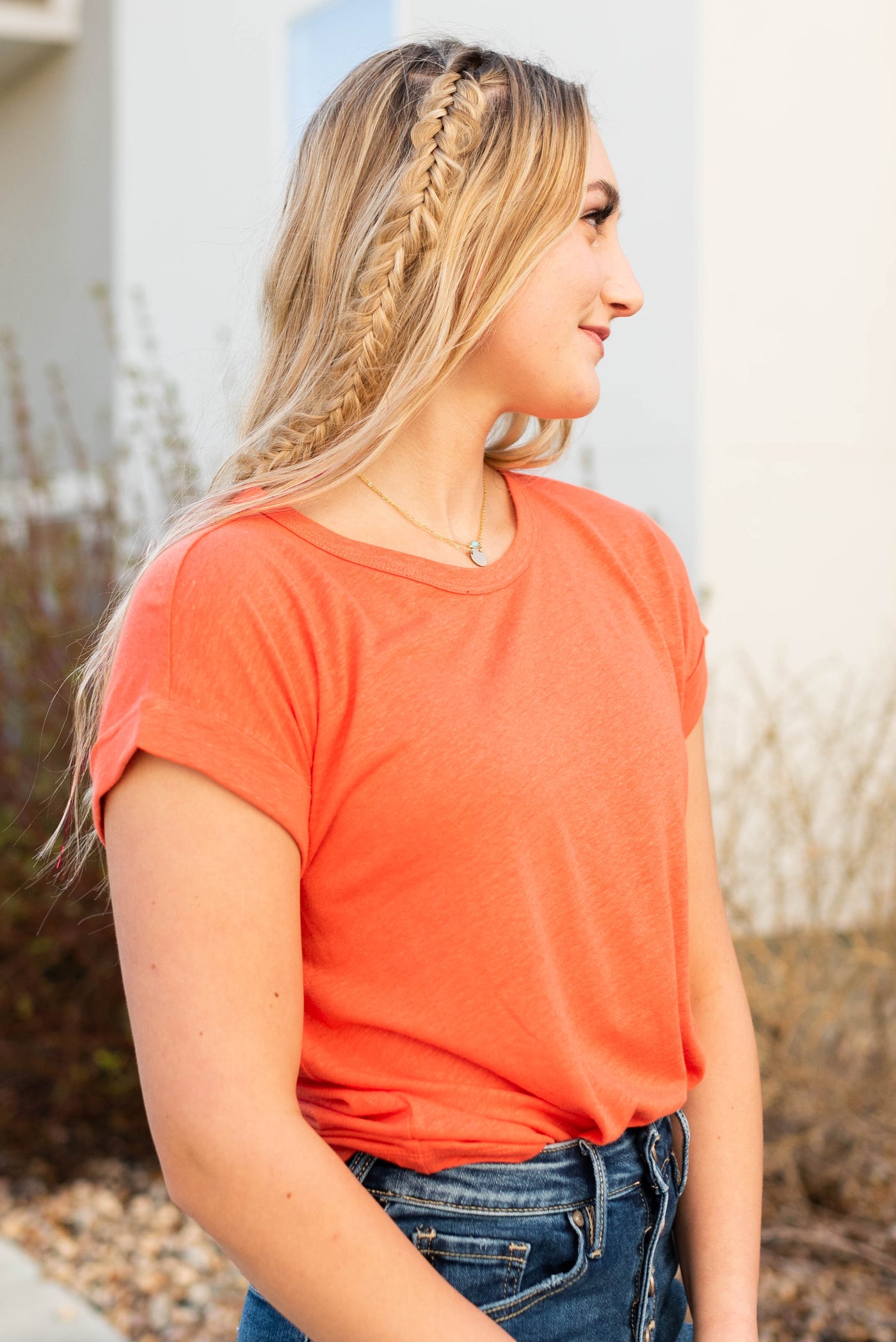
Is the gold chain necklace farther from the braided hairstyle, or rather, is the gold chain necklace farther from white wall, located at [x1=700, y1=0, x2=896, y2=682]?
white wall, located at [x1=700, y1=0, x2=896, y2=682]

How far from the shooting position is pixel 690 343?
13.8ft

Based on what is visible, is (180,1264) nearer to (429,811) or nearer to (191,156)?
(429,811)

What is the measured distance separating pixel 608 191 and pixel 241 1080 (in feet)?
3.26

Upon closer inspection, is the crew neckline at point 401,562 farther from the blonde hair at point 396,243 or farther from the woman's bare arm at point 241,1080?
the woman's bare arm at point 241,1080

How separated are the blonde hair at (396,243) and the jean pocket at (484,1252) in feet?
1.67

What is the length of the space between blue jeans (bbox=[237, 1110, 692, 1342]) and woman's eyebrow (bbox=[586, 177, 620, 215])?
0.98 meters

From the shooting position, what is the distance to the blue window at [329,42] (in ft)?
18.1

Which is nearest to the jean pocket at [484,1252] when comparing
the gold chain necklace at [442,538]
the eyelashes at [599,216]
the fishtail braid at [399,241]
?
the gold chain necklace at [442,538]

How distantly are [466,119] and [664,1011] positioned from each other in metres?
0.93

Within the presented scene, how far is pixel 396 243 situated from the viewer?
4.57ft

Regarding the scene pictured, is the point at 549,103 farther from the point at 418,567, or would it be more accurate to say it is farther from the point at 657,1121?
the point at 657,1121

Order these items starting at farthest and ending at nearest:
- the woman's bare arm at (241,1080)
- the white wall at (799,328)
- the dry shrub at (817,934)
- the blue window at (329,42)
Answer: the blue window at (329,42) → the white wall at (799,328) → the dry shrub at (817,934) → the woman's bare arm at (241,1080)

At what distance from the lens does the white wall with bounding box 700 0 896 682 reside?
4.19 meters

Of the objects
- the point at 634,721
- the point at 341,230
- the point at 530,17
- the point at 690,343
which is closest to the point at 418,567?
the point at 634,721
